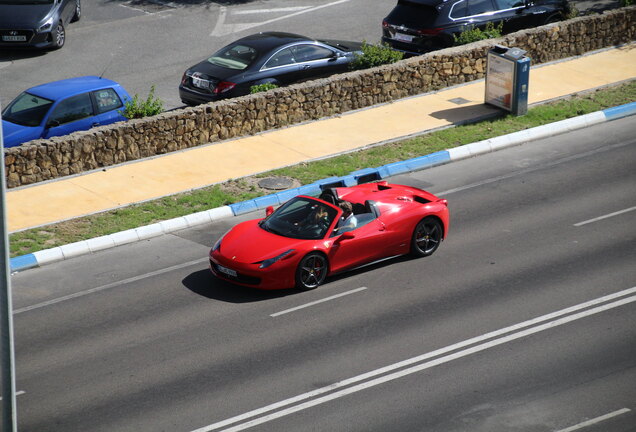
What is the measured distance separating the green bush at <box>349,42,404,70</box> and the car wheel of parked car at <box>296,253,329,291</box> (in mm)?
9610

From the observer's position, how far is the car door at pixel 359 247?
47.1 ft

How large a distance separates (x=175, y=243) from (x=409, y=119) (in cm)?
733

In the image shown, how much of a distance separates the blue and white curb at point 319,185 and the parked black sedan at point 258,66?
416 centimetres

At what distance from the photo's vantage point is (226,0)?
32.0 metres

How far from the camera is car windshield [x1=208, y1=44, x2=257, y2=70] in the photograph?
21.8 meters

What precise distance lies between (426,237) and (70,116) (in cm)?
834

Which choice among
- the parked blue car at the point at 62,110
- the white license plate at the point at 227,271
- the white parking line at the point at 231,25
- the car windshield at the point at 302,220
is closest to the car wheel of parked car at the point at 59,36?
the white parking line at the point at 231,25

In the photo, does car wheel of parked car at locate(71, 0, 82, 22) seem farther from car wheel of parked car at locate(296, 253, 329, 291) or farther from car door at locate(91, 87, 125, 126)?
car wheel of parked car at locate(296, 253, 329, 291)

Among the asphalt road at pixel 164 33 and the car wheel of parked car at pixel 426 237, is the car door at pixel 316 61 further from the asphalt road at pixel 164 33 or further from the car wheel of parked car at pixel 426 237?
the car wheel of parked car at pixel 426 237

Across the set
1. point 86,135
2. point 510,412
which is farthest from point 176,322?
point 86,135

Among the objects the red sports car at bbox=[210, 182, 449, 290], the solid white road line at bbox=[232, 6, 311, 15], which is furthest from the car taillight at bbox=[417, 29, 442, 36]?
the red sports car at bbox=[210, 182, 449, 290]

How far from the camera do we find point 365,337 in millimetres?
12766

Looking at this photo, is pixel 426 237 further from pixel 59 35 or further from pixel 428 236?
pixel 59 35

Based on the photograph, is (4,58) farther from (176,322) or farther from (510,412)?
(510,412)
